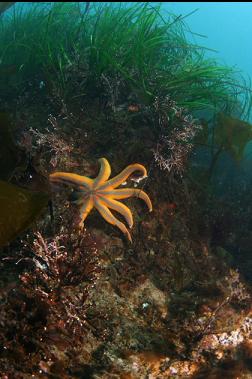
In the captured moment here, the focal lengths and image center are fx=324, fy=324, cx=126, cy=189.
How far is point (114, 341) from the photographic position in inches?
149

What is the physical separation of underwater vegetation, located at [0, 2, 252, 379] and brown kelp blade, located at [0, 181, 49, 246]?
0.01 meters

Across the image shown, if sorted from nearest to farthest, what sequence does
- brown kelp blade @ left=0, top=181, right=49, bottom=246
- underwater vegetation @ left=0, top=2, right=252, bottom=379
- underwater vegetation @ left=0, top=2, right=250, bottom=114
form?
1. brown kelp blade @ left=0, top=181, right=49, bottom=246
2. underwater vegetation @ left=0, top=2, right=252, bottom=379
3. underwater vegetation @ left=0, top=2, right=250, bottom=114

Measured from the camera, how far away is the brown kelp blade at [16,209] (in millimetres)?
3140

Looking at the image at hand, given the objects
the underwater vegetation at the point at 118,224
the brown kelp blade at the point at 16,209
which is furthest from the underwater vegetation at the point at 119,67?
the brown kelp blade at the point at 16,209

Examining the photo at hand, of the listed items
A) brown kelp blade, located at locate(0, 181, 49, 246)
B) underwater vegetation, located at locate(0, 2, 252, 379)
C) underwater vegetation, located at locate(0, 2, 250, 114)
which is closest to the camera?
brown kelp blade, located at locate(0, 181, 49, 246)

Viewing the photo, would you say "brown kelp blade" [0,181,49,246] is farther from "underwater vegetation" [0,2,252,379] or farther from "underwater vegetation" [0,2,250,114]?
"underwater vegetation" [0,2,250,114]

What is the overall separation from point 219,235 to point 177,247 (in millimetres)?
1360

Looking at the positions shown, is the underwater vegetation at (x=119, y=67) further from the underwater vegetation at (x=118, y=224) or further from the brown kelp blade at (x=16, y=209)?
the brown kelp blade at (x=16, y=209)

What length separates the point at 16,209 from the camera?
3207 millimetres

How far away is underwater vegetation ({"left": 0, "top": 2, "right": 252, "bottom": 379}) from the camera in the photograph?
3469mm

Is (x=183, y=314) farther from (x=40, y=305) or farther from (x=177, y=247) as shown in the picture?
(x=40, y=305)

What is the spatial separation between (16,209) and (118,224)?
170 cm

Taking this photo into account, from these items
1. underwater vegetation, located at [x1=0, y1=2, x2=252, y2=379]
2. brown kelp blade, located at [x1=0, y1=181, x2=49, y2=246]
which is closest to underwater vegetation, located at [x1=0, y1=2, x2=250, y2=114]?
underwater vegetation, located at [x1=0, y1=2, x2=252, y2=379]

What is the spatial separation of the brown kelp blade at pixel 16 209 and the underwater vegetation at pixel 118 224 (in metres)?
0.01
